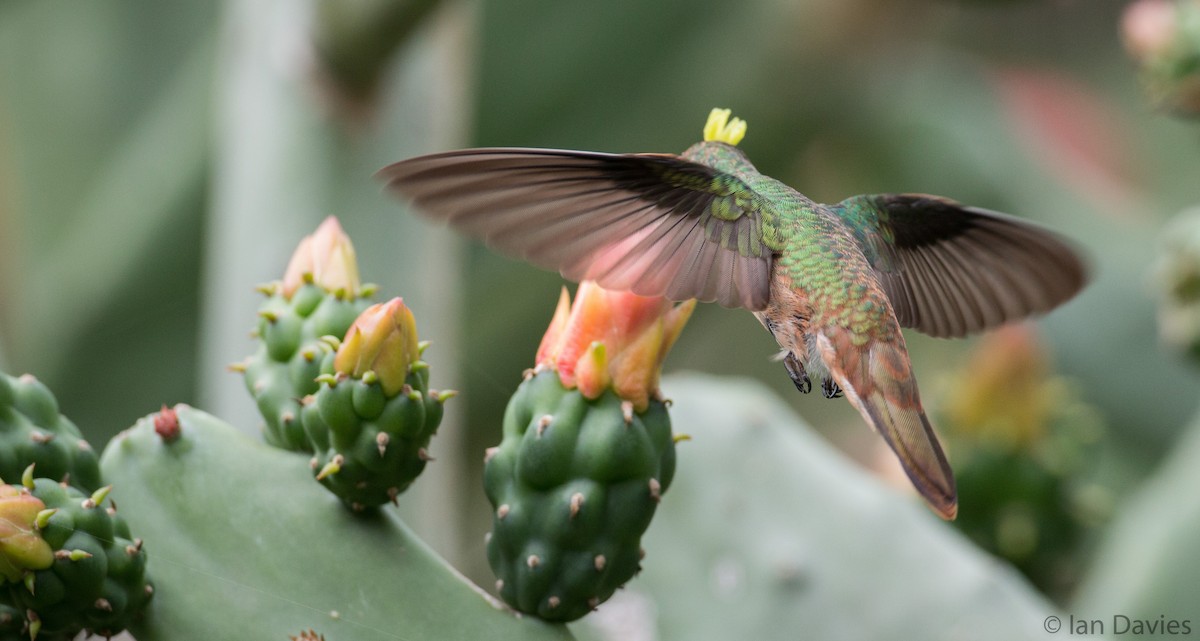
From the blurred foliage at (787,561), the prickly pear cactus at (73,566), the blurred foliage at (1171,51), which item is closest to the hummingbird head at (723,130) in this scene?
the prickly pear cactus at (73,566)

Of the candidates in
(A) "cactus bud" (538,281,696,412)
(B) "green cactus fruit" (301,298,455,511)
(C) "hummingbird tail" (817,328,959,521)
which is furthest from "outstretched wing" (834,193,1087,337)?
(B) "green cactus fruit" (301,298,455,511)

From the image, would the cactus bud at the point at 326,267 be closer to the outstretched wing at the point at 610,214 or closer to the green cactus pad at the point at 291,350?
the green cactus pad at the point at 291,350

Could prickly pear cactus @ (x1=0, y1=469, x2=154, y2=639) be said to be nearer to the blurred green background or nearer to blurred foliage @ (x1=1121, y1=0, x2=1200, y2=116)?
the blurred green background

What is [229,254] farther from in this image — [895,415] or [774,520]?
[895,415]

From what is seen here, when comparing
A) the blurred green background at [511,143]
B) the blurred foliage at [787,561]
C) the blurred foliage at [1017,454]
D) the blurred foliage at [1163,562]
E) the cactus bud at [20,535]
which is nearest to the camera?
the cactus bud at [20,535]

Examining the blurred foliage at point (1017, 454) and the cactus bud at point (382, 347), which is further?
the blurred foliage at point (1017, 454)

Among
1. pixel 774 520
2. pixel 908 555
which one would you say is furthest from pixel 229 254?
pixel 908 555
